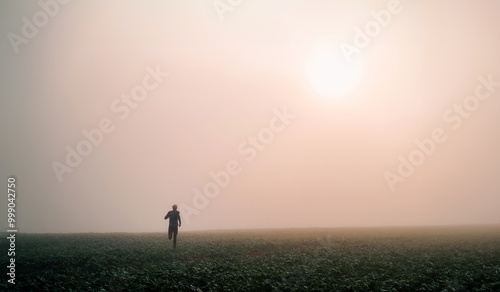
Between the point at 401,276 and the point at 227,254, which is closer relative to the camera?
the point at 401,276

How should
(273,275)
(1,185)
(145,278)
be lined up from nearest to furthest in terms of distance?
(145,278) < (273,275) < (1,185)

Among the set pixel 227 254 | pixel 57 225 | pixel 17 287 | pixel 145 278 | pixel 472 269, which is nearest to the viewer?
pixel 17 287

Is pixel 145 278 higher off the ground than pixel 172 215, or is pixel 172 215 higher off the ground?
pixel 172 215

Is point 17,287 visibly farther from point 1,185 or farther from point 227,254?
point 1,185

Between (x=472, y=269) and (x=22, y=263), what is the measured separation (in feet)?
87.7

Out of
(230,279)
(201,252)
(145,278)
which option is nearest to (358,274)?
(230,279)

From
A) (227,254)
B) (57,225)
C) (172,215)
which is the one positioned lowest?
(57,225)

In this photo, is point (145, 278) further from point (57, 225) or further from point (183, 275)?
point (57, 225)

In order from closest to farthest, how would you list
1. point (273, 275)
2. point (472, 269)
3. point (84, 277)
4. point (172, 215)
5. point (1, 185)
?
point (84, 277), point (273, 275), point (472, 269), point (172, 215), point (1, 185)

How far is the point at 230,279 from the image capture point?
579 inches

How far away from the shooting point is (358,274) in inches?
661

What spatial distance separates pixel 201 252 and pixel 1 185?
16686 centimetres

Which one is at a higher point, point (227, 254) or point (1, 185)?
point (1, 185)

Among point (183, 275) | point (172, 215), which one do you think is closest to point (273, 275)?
point (183, 275)
